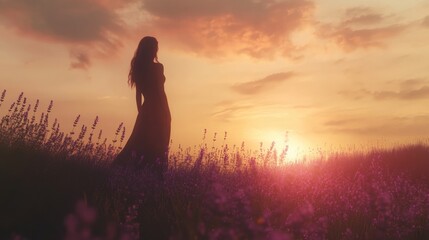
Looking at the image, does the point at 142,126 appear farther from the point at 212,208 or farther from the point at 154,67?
the point at 212,208

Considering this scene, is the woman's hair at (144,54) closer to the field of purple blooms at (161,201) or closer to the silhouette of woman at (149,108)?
the silhouette of woman at (149,108)

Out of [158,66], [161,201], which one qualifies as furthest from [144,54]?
[161,201]

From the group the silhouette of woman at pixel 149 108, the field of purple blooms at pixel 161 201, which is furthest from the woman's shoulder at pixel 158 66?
the field of purple blooms at pixel 161 201

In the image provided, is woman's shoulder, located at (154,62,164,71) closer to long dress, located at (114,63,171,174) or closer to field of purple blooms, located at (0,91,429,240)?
long dress, located at (114,63,171,174)

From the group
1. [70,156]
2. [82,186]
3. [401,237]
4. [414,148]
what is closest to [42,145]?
[70,156]

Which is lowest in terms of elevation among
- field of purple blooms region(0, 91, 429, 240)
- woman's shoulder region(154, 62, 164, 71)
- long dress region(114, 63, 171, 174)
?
field of purple blooms region(0, 91, 429, 240)

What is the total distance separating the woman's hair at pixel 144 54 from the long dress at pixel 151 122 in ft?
0.30

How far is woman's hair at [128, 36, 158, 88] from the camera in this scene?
8.70m

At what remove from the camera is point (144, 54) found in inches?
343

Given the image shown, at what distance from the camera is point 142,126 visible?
28.8 ft

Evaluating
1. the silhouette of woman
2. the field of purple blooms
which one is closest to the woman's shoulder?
the silhouette of woman

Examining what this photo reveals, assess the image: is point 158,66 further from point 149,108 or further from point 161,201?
point 161,201

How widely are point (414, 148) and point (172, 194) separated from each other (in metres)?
10.5

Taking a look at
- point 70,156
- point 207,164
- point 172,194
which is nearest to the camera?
point 172,194
